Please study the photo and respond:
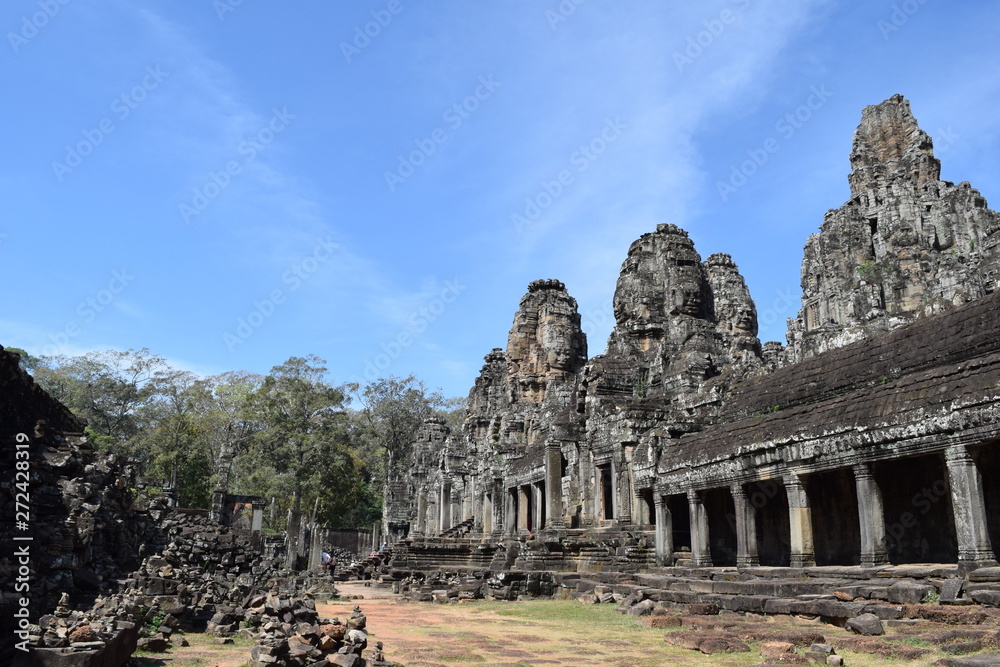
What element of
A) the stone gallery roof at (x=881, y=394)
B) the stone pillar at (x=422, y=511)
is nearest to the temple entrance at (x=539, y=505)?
the stone gallery roof at (x=881, y=394)

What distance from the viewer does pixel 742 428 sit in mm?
17219

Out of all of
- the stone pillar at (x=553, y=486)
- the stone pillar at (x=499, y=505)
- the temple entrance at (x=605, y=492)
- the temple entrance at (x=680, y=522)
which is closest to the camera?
the temple entrance at (x=680, y=522)

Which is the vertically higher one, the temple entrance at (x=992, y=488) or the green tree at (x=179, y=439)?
the green tree at (x=179, y=439)

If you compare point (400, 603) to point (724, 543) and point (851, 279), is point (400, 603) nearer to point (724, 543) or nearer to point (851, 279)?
point (724, 543)

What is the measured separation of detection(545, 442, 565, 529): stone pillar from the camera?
2496 centimetres

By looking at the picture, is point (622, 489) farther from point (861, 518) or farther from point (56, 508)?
point (56, 508)

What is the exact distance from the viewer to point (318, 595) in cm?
2009

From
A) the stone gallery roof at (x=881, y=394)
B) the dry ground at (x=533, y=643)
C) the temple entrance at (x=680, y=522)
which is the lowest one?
the dry ground at (x=533, y=643)

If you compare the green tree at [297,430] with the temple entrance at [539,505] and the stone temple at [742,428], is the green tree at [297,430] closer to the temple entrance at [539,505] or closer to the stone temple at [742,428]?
the stone temple at [742,428]

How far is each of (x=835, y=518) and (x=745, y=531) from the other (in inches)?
92.1

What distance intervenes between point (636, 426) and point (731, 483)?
628 centimetres

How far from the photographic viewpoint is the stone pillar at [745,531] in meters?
16.3

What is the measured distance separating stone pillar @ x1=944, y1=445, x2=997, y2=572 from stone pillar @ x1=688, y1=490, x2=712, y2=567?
22.6 ft

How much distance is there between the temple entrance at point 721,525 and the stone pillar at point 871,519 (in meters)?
6.53
